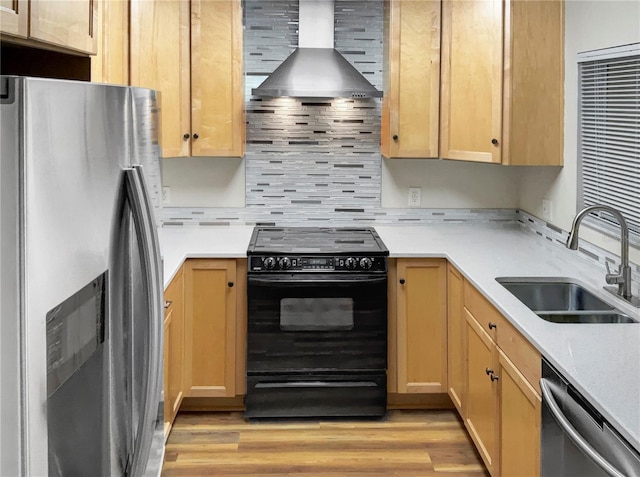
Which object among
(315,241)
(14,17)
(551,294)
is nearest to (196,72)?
(315,241)

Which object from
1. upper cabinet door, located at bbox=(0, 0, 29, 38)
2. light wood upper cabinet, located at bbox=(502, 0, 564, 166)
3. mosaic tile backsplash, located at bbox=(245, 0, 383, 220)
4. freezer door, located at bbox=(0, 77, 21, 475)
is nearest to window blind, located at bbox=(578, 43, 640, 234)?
light wood upper cabinet, located at bbox=(502, 0, 564, 166)

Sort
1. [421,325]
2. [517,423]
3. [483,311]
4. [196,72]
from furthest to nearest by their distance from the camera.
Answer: [196,72], [421,325], [483,311], [517,423]

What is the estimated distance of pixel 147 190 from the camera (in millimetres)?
1479

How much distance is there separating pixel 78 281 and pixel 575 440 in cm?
121

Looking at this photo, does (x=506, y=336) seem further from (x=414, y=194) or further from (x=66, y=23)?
(x=414, y=194)

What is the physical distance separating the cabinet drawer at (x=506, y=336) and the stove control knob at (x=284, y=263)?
0.87 metres

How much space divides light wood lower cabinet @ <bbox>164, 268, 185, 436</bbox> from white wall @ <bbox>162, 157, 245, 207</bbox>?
0.84 metres

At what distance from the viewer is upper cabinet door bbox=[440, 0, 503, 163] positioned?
3.45 meters

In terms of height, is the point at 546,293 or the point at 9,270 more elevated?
the point at 9,270

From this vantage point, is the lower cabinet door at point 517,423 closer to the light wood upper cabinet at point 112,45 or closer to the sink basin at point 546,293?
the sink basin at point 546,293

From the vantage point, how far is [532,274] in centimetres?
299

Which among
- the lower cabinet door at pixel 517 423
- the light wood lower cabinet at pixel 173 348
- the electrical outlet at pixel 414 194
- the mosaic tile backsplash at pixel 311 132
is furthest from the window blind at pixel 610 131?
the light wood lower cabinet at pixel 173 348

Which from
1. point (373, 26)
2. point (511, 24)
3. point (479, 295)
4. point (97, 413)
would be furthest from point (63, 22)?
point (373, 26)

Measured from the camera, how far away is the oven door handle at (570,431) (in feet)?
5.11
